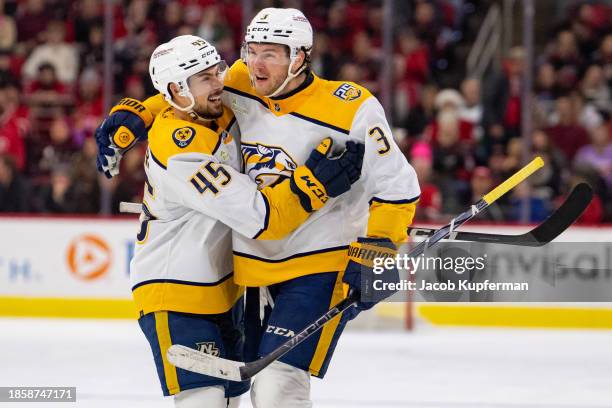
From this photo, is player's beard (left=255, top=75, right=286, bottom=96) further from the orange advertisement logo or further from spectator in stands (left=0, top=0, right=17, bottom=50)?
spectator in stands (left=0, top=0, right=17, bottom=50)

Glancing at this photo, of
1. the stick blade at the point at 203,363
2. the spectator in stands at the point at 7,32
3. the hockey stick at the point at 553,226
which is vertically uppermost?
the spectator in stands at the point at 7,32

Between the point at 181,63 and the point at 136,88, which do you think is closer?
the point at 181,63

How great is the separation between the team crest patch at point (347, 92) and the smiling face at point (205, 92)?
0.34 metres

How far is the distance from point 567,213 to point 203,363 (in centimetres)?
117

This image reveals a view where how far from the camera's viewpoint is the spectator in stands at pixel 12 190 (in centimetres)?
785

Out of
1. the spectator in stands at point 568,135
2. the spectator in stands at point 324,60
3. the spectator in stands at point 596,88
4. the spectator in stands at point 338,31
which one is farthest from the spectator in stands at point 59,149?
the spectator in stands at point 596,88

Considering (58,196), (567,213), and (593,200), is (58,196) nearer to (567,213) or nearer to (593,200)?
(593,200)

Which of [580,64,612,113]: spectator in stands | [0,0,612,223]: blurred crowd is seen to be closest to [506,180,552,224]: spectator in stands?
[0,0,612,223]: blurred crowd

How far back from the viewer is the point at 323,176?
3189 mm

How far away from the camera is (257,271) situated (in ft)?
11.0

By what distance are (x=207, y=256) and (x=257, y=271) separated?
149 mm

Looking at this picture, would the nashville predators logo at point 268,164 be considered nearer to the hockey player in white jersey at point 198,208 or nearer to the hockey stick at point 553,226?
the hockey player in white jersey at point 198,208

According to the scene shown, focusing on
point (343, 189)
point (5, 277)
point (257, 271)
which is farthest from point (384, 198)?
point (5, 277)

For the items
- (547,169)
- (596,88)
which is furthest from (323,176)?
(596,88)
